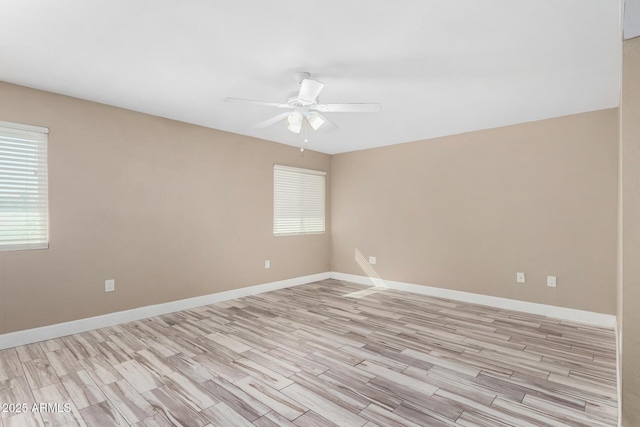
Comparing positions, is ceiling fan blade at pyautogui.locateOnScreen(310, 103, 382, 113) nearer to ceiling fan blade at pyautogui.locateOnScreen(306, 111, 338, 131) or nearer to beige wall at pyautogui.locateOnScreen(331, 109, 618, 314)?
ceiling fan blade at pyautogui.locateOnScreen(306, 111, 338, 131)

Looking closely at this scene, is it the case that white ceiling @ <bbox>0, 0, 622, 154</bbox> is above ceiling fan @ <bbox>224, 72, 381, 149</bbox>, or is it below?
above

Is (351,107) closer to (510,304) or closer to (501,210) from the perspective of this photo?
(501,210)

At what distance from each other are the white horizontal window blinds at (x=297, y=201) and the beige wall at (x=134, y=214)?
0.61ft

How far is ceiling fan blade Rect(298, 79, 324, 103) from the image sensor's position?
248cm

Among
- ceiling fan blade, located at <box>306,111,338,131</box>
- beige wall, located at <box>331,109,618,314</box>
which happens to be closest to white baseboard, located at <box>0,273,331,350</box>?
beige wall, located at <box>331,109,618,314</box>

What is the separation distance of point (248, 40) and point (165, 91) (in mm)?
1341

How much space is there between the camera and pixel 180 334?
3246mm

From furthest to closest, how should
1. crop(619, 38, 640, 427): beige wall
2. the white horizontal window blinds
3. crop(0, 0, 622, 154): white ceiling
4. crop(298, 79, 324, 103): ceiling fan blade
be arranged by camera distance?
the white horizontal window blinds < crop(298, 79, 324, 103): ceiling fan blade < crop(0, 0, 622, 154): white ceiling < crop(619, 38, 640, 427): beige wall

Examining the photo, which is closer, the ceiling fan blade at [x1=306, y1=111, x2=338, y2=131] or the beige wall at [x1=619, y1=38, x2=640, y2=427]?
the beige wall at [x1=619, y1=38, x2=640, y2=427]

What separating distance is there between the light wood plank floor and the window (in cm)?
99

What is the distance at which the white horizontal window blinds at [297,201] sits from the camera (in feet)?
17.3

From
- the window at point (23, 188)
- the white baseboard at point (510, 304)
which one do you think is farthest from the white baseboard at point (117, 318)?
the white baseboard at point (510, 304)

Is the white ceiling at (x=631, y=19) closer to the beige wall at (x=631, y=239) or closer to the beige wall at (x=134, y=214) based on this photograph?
the beige wall at (x=631, y=239)

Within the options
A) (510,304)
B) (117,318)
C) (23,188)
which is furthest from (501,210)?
(23,188)
